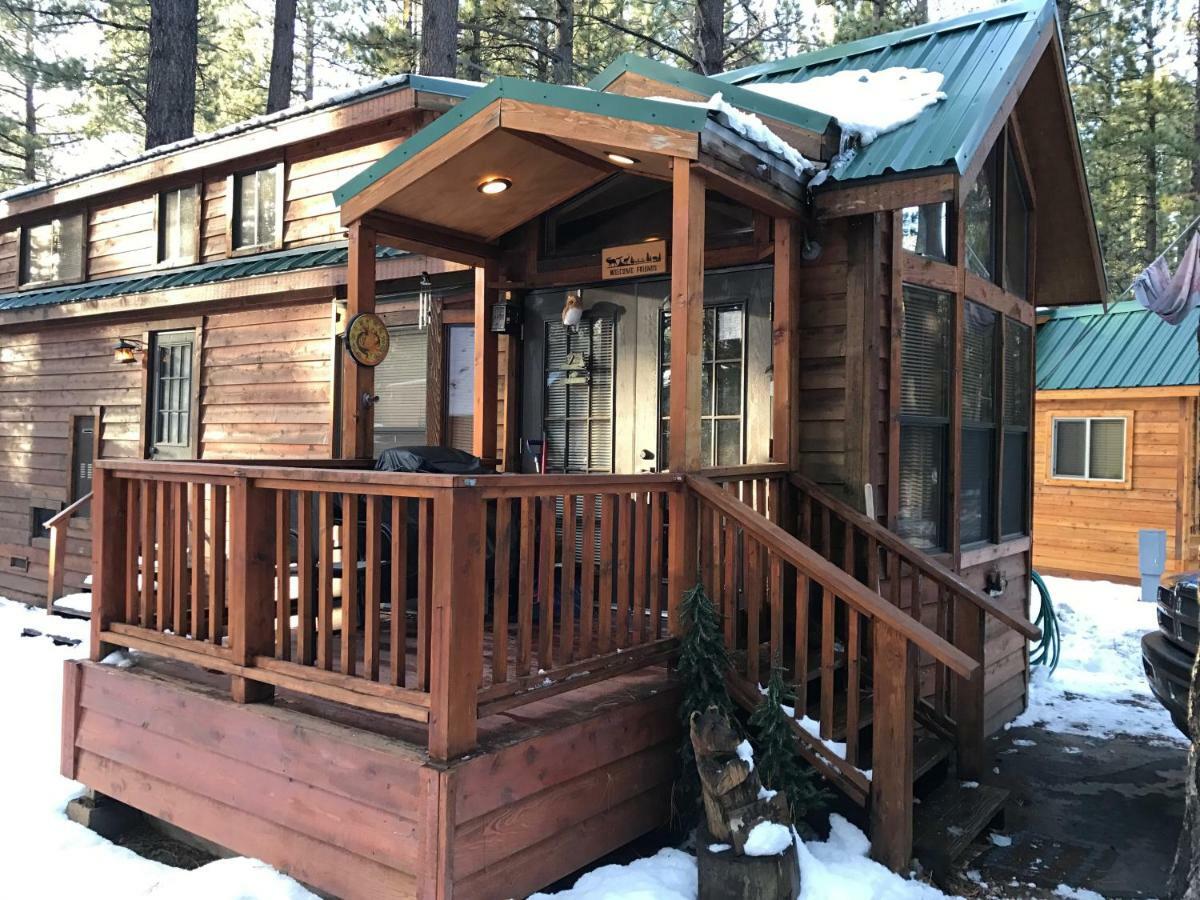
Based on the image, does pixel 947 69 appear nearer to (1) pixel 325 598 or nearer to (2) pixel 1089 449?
(1) pixel 325 598

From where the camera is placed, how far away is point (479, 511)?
Answer: 290 centimetres

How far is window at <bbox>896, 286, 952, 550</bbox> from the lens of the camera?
5.24m

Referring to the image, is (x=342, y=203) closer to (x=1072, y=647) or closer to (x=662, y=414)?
(x=662, y=414)

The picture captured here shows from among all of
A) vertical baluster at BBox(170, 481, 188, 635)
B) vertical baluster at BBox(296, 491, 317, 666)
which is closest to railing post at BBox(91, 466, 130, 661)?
vertical baluster at BBox(170, 481, 188, 635)

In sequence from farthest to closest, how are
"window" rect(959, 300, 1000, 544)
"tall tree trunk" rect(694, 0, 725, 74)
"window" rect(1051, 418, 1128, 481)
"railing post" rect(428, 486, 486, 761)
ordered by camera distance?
"window" rect(1051, 418, 1128, 481)
"tall tree trunk" rect(694, 0, 725, 74)
"window" rect(959, 300, 1000, 544)
"railing post" rect(428, 486, 486, 761)

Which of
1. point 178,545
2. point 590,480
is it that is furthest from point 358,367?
point 590,480

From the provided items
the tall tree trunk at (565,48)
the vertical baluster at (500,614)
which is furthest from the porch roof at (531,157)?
the tall tree trunk at (565,48)

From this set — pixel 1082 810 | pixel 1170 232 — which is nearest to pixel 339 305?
pixel 1082 810

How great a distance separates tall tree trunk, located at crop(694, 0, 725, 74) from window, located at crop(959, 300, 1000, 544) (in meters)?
6.34

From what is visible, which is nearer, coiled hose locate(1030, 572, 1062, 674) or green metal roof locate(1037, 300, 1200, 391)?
coiled hose locate(1030, 572, 1062, 674)

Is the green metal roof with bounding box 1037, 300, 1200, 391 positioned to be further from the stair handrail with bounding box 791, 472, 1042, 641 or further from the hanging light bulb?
the hanging light bulb

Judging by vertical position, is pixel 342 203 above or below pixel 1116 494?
above

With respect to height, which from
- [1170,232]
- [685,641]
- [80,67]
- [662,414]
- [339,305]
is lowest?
[685,641]

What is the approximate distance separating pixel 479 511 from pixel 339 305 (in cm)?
546
